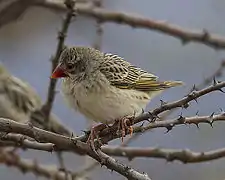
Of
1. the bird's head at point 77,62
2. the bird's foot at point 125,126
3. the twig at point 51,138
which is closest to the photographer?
the twig at point 51,138

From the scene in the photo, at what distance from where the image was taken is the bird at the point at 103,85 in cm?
331

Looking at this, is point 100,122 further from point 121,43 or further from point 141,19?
point 121,43

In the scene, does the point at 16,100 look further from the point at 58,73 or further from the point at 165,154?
the point at 165,154

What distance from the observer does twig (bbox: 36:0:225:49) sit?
4.39m

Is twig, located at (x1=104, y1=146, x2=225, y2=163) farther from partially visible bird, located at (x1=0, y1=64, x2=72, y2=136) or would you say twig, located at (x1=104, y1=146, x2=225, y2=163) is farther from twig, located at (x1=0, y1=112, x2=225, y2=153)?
partially visible bird, located at (x1=0, y1=64, x2=72, y2=136)

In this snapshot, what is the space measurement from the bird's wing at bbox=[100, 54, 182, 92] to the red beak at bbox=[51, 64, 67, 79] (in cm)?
24

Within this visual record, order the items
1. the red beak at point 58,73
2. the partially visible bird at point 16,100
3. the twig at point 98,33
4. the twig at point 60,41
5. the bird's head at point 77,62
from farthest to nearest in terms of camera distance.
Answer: the partially visible bird at point 16,100, the twig at point 98,33, the bird's head at point 77,62, the red beak at point 58,73, the twig at point 60,41

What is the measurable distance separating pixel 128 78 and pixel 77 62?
0.32 metres

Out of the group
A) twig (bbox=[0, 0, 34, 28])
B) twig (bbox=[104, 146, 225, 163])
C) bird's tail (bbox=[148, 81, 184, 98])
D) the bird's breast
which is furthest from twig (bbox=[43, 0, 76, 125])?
twig (bbox=[0, 0, 34, 28])

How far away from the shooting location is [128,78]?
3.72 metres

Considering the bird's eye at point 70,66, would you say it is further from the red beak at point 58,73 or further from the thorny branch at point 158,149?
the thorny branch at point 158,149

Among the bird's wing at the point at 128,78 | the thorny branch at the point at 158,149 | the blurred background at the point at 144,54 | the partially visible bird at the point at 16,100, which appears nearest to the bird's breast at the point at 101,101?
the bird's wing at the point at 128,78

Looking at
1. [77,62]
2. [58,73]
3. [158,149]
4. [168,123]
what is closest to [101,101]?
[58,73]

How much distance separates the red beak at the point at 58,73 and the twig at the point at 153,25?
92cm
